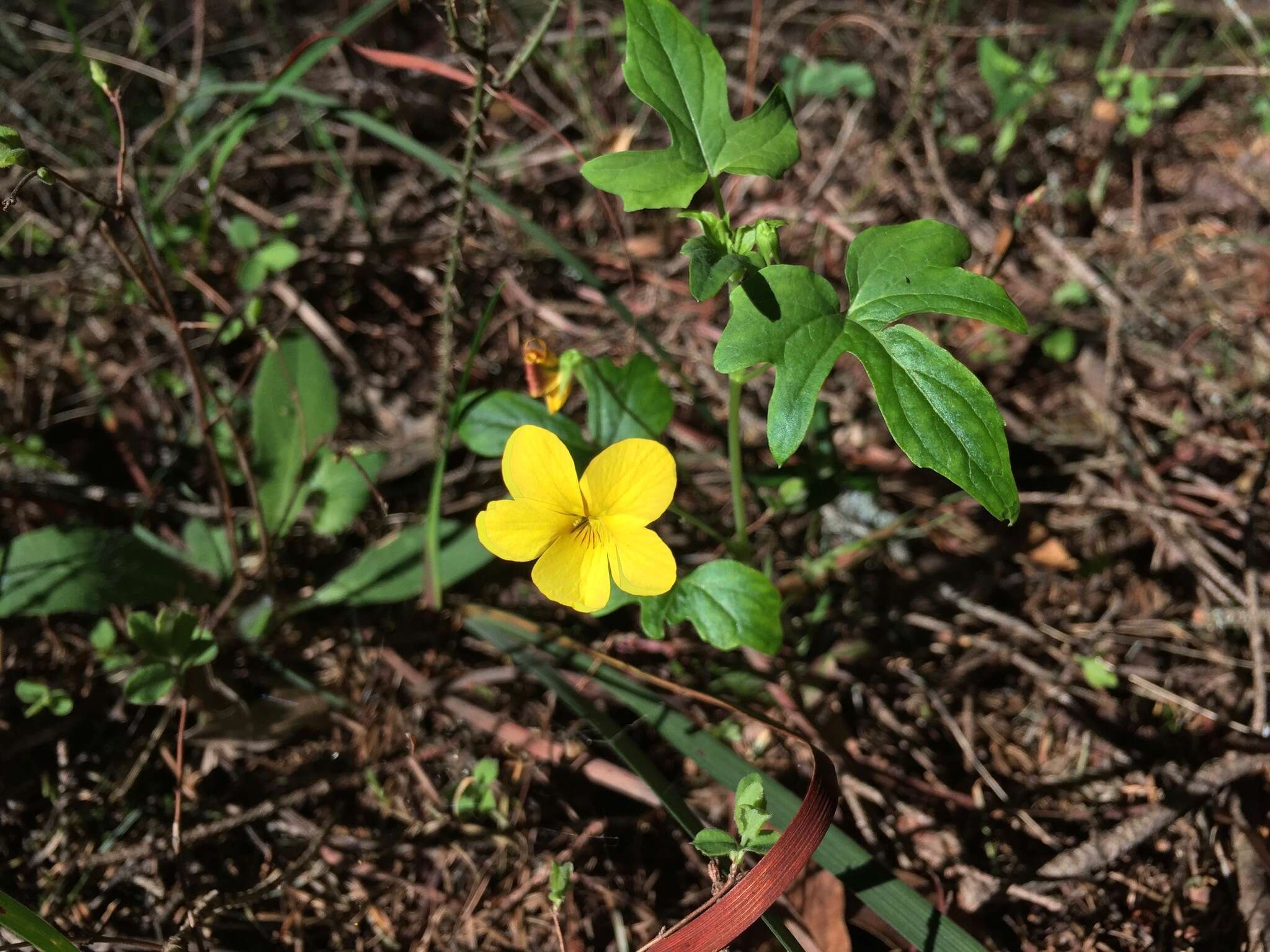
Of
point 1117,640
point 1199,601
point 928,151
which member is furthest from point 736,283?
point 928,151

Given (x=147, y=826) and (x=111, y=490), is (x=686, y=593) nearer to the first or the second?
(x=147, y=826)

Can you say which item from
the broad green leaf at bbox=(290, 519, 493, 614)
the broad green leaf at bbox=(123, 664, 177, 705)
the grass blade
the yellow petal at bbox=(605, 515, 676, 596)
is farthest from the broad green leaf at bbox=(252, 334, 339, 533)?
the yellow petal at bbox=(605, 515, 676, 596)

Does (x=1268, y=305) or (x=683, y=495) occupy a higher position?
(x=1268, y=305)

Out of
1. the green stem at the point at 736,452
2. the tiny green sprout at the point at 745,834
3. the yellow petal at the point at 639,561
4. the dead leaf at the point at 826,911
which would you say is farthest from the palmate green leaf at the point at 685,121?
the dead leaf at the point at 826,911

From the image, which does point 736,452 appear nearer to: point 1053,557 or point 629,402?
point 629,402

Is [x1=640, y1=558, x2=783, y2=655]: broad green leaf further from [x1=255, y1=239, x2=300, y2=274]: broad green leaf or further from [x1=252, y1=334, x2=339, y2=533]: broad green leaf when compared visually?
[x1=255, y1=239, x2=300, y2=274]: broad green leaf

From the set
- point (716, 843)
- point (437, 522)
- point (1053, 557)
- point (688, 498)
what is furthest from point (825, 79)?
point (716, 843)
